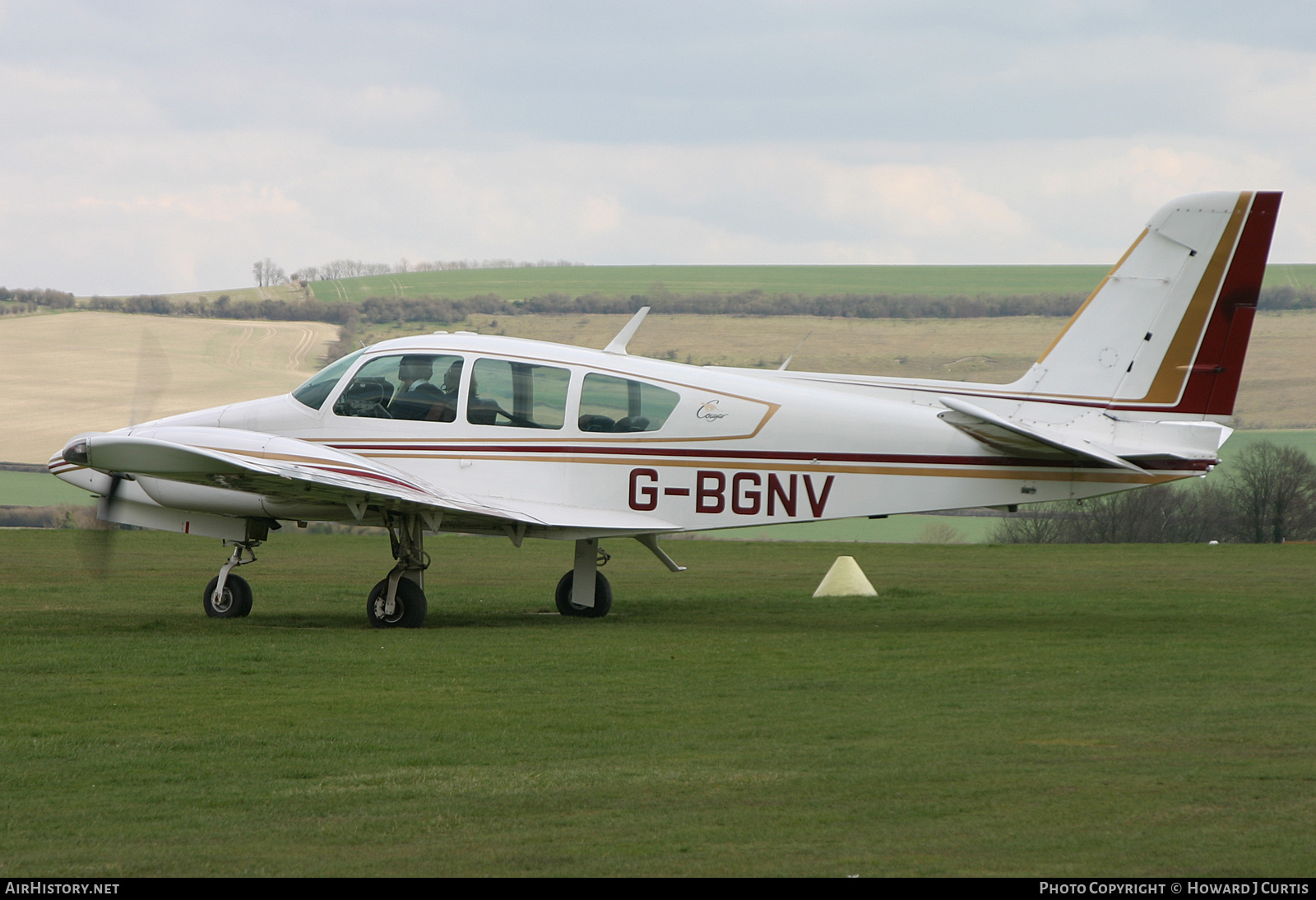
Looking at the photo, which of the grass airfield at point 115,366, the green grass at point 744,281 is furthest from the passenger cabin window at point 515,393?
the green grass at point 744,281

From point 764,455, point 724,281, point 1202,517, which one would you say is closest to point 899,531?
point 1202,517

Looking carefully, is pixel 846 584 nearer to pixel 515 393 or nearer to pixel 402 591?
pixel 515 393

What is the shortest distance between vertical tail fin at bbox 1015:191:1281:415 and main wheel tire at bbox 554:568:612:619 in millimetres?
5821

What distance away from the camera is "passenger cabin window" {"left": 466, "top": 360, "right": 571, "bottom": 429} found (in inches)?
611

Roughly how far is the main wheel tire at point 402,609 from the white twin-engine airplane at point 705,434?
0.09ft

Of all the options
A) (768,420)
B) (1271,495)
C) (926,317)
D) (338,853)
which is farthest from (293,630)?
(926,317)

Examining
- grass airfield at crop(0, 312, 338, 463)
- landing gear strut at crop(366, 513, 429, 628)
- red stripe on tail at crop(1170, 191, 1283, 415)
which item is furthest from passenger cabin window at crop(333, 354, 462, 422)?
grass airfield at crop(0, 312, 338, 463)

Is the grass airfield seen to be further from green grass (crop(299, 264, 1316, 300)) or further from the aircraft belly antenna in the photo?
the aircraft belly antenna

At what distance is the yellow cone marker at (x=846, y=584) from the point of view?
740 inches

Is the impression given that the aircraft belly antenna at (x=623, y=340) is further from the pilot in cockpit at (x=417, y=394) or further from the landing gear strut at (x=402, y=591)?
the landing gear strut at (x=402, y=591)

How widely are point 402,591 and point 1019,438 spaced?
6.98 m

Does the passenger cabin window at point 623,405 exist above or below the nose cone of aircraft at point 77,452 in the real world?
above

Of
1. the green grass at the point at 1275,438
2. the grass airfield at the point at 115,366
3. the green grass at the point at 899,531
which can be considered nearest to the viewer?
the green grass at the point at 899,531

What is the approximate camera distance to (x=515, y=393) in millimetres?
15578
